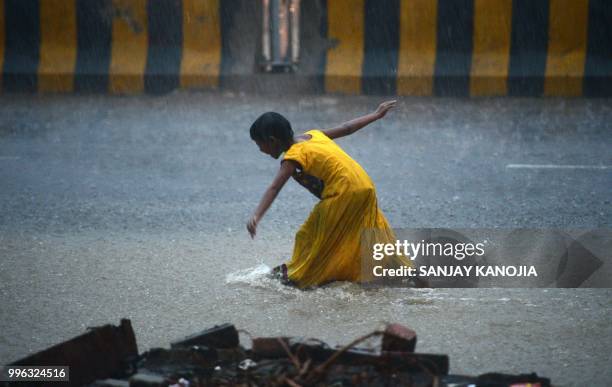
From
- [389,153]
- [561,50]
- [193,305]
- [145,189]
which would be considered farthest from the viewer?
[561,50]

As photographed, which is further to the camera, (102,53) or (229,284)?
Result: (102,53)

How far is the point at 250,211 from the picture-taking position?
709 centimetres

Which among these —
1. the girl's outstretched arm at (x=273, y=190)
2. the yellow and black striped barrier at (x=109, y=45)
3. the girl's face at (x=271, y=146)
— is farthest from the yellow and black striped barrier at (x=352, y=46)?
the girl's outstretched arm at (x=273, y=190)

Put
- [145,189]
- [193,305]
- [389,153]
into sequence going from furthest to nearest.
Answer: [389,153] < [145,189] < [193,305]

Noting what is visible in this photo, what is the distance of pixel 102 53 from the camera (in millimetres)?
11188

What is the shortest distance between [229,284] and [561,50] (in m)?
6.32

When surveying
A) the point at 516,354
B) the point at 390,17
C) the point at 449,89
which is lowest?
the point at 516,354

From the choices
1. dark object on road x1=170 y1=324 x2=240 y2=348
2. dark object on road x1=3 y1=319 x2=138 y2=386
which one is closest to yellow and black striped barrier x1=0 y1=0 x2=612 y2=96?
dark object on road x1=170 y1=324 x2=240 y2=348

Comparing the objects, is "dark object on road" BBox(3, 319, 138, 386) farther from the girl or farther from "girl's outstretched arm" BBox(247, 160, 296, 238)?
the girl

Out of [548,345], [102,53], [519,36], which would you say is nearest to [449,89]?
[519,36]

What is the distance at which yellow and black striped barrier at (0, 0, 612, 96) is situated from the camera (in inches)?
420

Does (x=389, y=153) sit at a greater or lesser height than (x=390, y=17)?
lesser

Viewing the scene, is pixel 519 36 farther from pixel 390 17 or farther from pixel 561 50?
pixel 390 17

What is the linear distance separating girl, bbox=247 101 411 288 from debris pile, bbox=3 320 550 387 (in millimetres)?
1380
